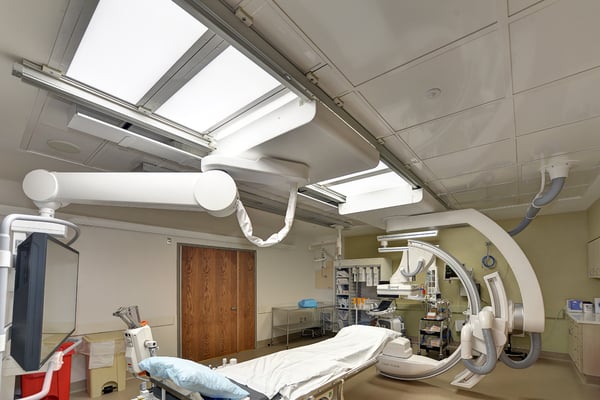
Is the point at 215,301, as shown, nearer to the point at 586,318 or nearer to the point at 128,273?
the point at 128,273

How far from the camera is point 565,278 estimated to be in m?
5.75

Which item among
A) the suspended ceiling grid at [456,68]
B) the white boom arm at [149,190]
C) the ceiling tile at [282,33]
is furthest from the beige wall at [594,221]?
the white boom arm at [149,190]

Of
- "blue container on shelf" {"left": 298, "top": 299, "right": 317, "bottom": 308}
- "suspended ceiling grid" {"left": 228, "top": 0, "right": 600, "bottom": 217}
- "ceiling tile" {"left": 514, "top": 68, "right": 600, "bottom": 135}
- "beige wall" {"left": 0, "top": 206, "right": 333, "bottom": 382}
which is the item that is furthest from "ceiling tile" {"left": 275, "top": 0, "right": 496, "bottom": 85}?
"blue container on shelf" {"left": 298, "top": 299, "right": 317, "bottom": 308}

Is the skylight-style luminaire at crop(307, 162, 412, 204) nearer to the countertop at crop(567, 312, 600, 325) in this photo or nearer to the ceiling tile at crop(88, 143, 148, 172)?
the ceiling tile at crop(88, 143, 148, 172)

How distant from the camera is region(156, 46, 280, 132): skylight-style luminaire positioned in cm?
166

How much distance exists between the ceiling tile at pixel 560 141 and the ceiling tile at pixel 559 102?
4.8 inches

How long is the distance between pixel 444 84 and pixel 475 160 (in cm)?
147

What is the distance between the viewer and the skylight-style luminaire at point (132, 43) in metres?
1.34

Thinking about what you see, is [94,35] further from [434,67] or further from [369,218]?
[369,218]

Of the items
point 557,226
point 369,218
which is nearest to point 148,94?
point 369,218

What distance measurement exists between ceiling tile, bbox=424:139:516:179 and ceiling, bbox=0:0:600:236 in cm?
2

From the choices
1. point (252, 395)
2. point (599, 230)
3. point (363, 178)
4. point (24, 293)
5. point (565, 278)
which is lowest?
point (252, 395)

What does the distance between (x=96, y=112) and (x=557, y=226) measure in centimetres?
711

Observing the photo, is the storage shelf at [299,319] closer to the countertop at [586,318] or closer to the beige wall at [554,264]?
the beige wall at [554,264]
